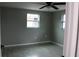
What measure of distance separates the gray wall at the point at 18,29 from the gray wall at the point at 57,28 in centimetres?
74

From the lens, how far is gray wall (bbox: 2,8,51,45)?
209 inches

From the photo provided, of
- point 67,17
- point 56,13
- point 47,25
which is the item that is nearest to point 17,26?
point 47,25

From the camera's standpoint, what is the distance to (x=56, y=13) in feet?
21.2

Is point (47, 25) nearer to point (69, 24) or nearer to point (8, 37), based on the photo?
point (8, 37)

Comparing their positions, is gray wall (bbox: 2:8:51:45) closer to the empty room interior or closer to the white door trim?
the empty room interior

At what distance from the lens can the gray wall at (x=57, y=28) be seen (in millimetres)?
5945

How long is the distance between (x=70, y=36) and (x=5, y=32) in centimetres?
498

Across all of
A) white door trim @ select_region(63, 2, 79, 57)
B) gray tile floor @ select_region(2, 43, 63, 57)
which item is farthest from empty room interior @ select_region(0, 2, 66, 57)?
white door trim @ select_region(63, 2, 79, 57)

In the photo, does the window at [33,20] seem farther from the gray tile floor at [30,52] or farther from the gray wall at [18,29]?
the gray tile floor at [30,52]

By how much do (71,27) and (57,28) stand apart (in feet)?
18.6

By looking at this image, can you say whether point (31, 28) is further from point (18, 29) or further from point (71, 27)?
point (71, 27)

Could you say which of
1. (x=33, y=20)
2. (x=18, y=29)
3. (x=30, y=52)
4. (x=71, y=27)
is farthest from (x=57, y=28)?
(x=71, y=27)

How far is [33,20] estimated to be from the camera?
20.1 ft

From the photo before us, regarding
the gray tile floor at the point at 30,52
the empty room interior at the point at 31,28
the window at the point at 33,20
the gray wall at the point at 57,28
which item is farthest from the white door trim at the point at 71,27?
the window at the point at 33,20
